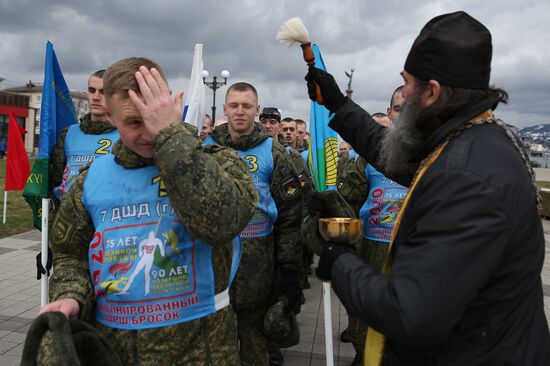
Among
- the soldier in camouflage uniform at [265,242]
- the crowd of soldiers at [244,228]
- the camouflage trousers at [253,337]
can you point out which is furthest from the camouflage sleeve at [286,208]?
the crowd of soldiers at [244,228]

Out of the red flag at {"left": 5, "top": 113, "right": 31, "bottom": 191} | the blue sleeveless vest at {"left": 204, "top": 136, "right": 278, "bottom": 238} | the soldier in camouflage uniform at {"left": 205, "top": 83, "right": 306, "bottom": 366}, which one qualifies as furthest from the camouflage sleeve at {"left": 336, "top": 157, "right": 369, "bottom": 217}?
the red flag at {"left": 5, "top": 113, "right": 31, "bottom": 191}

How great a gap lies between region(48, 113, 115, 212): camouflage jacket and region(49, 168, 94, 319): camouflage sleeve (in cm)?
226

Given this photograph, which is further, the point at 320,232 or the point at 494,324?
the point at 320,232

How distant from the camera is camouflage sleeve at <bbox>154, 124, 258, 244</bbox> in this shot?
1.43 meters

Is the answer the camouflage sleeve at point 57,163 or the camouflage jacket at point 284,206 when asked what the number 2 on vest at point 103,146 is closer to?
the camouflage sleeve at point 57,163

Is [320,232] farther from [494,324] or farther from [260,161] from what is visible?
[260,161]

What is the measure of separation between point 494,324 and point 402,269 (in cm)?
36

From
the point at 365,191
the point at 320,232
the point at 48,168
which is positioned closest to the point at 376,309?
the point at 320,232

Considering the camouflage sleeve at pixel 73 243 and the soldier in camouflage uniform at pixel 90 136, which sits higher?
the soldier in camouflage uniform at pixel 90 136

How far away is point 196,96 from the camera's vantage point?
116 inches

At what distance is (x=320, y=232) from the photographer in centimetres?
175

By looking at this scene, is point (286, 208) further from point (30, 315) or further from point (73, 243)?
point (30, 315)

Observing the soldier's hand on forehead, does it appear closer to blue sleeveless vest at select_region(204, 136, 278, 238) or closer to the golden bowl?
the golden bowl

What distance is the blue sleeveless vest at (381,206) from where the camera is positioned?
3.90 m
